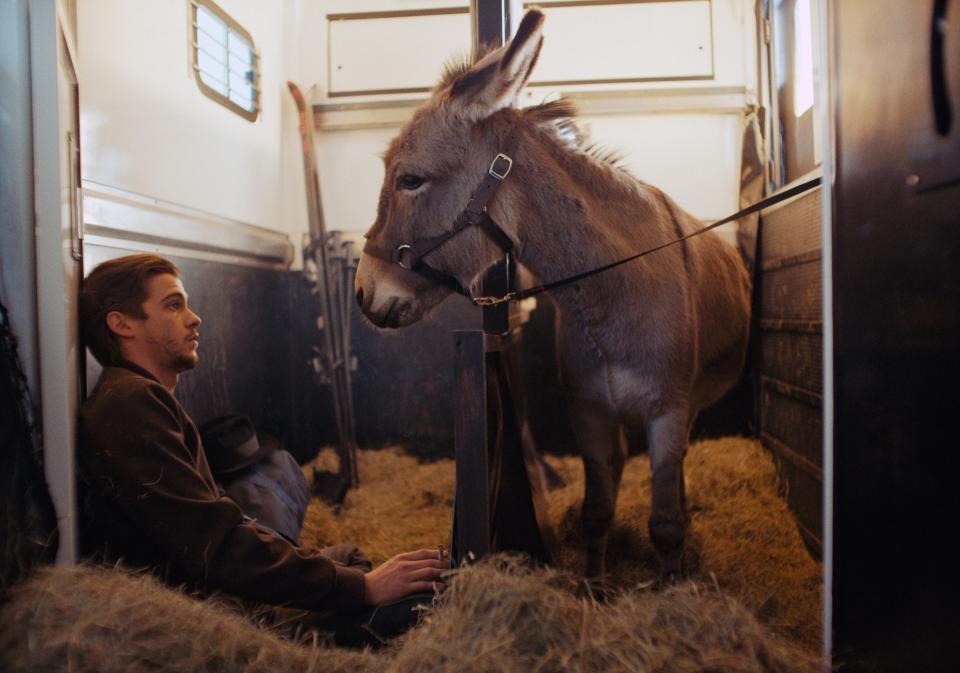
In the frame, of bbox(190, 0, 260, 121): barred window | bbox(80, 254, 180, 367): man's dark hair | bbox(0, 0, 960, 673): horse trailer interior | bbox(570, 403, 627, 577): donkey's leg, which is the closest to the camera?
bbox(0, 0, 960, 673): horse trailer interior

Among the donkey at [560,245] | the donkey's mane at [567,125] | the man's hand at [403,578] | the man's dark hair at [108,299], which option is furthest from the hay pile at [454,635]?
the donkey's mane at [567,125]

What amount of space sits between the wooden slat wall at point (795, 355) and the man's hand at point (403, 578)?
109 centimetres

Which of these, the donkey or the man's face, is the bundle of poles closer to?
the donkey

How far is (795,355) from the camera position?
1822 millimetres

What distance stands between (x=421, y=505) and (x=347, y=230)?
4.45 ft

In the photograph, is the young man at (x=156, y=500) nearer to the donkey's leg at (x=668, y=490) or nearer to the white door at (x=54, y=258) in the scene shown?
the white door at (x=54, y=258)

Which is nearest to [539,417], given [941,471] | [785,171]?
[785,171]

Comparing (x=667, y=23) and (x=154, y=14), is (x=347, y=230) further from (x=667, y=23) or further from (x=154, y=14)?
(x=667, y=23)

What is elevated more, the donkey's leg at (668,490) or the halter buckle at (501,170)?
the halter buckle at (501,170)

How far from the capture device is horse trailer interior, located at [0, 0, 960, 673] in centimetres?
108

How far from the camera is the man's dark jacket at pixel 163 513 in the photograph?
136 centimetres

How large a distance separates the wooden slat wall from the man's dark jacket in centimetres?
143

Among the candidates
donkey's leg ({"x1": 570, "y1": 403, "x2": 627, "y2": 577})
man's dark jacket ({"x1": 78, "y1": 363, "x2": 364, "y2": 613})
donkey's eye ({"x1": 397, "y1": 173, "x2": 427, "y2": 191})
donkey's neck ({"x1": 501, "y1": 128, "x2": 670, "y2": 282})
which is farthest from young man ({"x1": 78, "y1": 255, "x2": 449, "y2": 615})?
donkey's neck ({"x1": 501, "y1": 128, "x2": 670, "y2": 282})

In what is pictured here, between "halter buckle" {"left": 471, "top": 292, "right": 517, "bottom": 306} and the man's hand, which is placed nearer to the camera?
the man's hand
